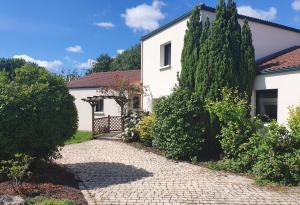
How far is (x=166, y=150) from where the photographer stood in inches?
555

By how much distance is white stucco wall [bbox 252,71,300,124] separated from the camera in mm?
12438

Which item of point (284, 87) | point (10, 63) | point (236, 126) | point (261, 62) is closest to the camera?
point (236, 126)

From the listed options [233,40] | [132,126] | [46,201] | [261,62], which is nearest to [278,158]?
[233,40]

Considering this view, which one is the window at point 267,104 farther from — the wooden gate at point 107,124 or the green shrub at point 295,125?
the wooden gate at point 107,124

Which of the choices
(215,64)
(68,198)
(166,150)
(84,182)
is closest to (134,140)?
(166,150)

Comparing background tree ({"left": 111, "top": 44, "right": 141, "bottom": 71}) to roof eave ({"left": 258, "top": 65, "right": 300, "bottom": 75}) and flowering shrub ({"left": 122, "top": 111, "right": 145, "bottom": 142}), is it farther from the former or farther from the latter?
roof eave ({"left": 258, "top": 65, "right": 300, "bottom": 75})

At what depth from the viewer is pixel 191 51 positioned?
1505 cm

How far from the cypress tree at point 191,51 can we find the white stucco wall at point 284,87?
2.77 metres

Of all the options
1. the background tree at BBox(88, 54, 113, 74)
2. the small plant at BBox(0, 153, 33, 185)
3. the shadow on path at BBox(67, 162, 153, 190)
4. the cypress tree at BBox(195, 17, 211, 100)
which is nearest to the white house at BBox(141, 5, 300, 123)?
the cypress tree at BBox(195, 17, 211, 100)

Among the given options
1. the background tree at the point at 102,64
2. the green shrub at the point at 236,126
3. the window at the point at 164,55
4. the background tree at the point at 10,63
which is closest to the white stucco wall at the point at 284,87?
the green shrub at the point at 236,126

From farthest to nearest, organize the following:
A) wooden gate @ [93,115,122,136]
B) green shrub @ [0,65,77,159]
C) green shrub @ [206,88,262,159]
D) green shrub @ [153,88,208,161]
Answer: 1. wooden gate @ [93,115,122,136]
2. green shrub @ [153,88,208,161]
3. green shrub @ [206,88,262,159]
4. green shrub @ [0,65,77,159]

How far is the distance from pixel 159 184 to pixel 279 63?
7.23 m

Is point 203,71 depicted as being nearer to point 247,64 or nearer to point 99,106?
point 247,64

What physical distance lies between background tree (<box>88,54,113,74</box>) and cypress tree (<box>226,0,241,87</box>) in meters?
45.2
